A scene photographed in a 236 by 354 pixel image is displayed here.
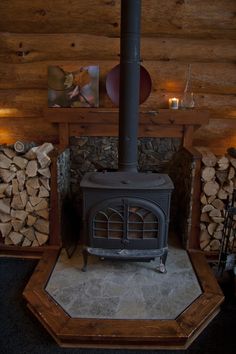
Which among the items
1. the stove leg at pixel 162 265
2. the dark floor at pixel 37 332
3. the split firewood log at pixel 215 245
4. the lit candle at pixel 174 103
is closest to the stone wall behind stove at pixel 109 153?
the lit candle at pixel 174 103

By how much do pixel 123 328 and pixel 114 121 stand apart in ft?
5.29

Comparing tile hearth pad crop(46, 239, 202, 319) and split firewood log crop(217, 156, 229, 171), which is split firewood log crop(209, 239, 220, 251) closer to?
tile hearth pad crop(46, 239, 202, 319)

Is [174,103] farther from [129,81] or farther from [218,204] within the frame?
[218,204]

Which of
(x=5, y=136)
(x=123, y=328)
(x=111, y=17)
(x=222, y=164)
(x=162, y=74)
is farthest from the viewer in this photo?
(x=5, y=136)

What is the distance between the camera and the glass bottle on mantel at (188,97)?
2609mm

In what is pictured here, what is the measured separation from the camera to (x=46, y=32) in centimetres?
256

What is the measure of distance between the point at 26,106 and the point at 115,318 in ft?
6.41

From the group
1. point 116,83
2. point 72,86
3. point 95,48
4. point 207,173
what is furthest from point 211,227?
point 95,48

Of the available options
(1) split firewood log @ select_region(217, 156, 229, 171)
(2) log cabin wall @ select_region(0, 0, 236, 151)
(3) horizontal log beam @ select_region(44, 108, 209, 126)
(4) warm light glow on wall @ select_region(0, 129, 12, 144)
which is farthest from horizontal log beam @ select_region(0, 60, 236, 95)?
(1) split firewood log @ select_region(217, 156, 229, 171)

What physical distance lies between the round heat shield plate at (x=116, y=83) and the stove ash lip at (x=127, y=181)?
0.85 m

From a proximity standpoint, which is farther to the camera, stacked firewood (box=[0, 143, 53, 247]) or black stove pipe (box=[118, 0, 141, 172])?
stacked firewood (box=[0, 143, 53, 247])

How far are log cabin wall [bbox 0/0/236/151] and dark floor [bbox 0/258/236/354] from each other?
1480 millimetres

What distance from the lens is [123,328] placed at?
166cm

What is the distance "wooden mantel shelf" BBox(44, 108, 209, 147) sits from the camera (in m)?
2.53
